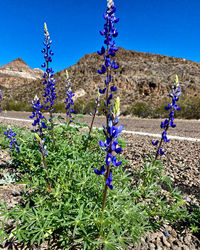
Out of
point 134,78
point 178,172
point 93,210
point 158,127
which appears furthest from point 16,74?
point 93,210

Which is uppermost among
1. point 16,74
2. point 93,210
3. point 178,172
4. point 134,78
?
point 16,74

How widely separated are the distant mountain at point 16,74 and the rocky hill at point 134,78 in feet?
138

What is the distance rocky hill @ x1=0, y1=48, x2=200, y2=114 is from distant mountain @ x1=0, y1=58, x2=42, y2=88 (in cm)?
4197

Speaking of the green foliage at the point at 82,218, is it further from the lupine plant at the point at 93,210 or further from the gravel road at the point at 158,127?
the gravel road at the point at 158,127

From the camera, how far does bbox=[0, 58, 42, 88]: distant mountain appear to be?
7931 centimetres

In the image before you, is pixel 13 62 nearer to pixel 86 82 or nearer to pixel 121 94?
pixel 86 82

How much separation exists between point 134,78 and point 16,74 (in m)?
83.6

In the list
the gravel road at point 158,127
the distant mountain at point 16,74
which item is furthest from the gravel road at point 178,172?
the distant mountain at point 16,74

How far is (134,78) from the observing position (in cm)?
3200

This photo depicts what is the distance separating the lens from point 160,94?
2780 cm

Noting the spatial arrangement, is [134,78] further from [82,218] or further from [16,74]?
[16,74]

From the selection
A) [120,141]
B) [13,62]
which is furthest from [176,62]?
[13,62]

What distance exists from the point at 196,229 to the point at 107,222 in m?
1.32

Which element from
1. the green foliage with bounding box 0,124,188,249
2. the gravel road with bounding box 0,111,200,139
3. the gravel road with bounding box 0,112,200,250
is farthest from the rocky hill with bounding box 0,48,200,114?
the green foliage with bounding box 0,124,188,249
